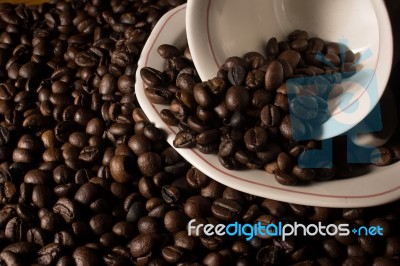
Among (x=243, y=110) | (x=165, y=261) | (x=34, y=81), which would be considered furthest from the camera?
(x=34, y=81)

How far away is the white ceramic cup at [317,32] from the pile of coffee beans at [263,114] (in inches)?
2.5

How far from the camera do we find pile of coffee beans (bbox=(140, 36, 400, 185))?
171 centimetres

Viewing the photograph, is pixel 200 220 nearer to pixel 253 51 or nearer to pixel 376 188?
pixel 376 188

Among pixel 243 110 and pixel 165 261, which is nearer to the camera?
pixel 165 261

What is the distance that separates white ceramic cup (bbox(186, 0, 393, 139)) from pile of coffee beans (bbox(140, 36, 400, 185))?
6 centimetres

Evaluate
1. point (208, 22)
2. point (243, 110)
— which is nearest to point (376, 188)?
point (243, 110)

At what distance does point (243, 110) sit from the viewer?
1752 mm

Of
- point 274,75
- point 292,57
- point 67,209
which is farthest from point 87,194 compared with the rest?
point 292,57

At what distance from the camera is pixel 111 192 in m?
1.87

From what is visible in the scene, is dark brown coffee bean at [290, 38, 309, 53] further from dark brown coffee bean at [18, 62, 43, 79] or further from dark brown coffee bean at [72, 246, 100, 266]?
dark brown coffee bean at [18, 62, 43, 79]

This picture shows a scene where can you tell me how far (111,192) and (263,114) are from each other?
0.66m

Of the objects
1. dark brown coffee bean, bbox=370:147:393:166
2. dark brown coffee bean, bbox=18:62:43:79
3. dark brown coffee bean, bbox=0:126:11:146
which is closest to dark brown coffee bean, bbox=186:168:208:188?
dark brown coffee bean, bbox=370:147:393:166

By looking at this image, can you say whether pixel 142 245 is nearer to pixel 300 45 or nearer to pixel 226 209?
pixel 226 209

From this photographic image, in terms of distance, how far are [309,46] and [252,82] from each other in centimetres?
36
